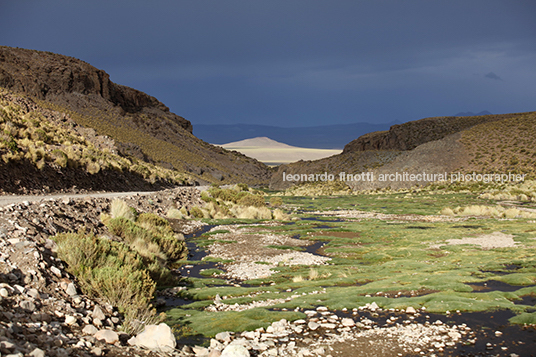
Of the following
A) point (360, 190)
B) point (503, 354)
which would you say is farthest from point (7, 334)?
point (360, 190)

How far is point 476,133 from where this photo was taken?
61.7 metres

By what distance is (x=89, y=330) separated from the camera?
6102mm

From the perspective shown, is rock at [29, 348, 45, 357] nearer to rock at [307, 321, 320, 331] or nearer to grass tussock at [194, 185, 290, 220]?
rock at [307, 321, 320, 331]

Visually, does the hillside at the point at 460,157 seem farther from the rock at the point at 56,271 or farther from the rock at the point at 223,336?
the rock at the point at 56,271

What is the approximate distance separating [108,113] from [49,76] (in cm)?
1302

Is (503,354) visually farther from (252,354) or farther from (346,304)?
(252,354)

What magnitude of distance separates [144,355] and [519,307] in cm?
682

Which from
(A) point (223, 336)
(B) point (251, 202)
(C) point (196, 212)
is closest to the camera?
(A) point (223, 336)

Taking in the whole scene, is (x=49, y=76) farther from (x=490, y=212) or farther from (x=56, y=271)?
(x=56, y=271)

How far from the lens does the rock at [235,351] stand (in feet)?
19.0

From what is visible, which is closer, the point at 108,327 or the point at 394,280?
the point at 108,327

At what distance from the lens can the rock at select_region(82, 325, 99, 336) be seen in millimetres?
6062

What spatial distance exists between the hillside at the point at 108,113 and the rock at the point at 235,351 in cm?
5844

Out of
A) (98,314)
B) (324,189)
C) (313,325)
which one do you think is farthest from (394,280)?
(324,189)
